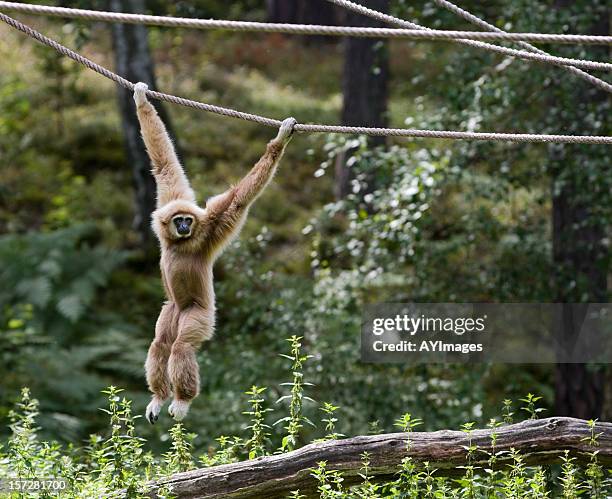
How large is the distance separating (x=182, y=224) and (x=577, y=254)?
4.64m

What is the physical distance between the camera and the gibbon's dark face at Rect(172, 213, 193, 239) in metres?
4.66

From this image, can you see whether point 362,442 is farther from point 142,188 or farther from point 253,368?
point 142,188

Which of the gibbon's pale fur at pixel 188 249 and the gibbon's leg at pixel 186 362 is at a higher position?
the gibbon's pale fur at pixel 188 249

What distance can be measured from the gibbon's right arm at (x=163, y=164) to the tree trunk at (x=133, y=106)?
16.6ft

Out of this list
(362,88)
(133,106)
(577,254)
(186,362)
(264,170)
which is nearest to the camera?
(186,362)

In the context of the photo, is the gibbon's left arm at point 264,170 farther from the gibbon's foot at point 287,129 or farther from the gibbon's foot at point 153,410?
the gibbon's foot at point 153,410

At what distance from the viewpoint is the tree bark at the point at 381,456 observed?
462 cm

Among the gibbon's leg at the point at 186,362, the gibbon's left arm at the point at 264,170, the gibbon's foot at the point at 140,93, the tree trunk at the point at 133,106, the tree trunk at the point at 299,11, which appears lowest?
the gibbon's leg at the point at 186,362

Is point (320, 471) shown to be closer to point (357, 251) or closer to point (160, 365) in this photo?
point (160, 365)

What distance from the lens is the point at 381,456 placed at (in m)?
4.70

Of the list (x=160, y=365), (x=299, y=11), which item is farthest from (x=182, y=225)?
(x=299, y=11)

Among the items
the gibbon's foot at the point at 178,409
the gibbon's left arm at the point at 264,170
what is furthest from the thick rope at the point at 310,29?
the gibbon's foot at the point at 178,409

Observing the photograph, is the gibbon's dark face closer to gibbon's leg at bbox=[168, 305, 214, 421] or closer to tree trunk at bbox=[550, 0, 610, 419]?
gibbon's leg at bbox=[168, 305, 214, 421]

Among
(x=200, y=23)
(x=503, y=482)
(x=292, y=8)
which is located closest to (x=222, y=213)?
(x=200, y=23)
